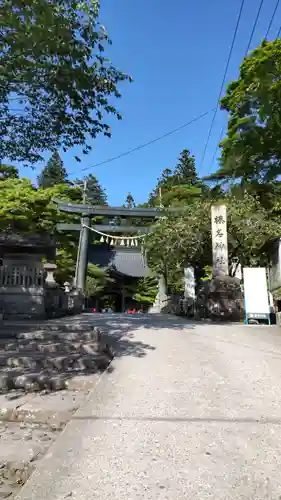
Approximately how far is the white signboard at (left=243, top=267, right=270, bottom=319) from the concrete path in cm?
519

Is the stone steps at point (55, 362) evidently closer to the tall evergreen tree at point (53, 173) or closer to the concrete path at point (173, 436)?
the concrete path at point (173, 436)

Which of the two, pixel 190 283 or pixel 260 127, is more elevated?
pixel 260 127

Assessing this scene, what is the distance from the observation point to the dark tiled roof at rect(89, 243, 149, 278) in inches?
1331

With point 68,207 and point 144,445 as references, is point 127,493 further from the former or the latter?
point 68,207

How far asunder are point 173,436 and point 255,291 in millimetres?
8143

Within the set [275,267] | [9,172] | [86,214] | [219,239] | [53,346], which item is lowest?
[53,346]

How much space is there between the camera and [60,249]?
26.4m

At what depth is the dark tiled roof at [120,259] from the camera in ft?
111

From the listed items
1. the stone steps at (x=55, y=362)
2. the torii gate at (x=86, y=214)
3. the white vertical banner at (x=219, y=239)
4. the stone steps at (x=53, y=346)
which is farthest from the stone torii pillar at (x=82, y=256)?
the stone steps at (x=55, y=362)

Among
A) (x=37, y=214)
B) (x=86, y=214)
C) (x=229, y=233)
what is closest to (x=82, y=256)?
(x=86, y=214)

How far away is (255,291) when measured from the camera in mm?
10570

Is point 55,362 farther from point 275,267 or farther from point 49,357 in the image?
point 275,267

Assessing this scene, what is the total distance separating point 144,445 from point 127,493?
0.62 meters

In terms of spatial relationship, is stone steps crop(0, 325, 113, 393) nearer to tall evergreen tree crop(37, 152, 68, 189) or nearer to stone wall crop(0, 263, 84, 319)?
stone wall crop(0, 263, 84, 319)
